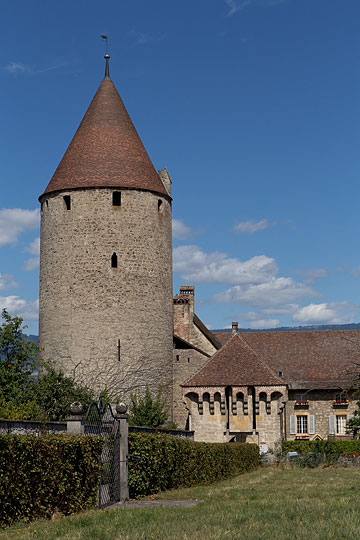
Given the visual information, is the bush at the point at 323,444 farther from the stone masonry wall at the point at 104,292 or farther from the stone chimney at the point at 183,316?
the stone chimney at the point at 183,316

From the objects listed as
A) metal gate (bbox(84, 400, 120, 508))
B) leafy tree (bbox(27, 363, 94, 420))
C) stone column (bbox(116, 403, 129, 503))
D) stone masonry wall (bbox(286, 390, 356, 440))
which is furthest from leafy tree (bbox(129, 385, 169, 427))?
stone column (bbox(116, 403, 129, 503))

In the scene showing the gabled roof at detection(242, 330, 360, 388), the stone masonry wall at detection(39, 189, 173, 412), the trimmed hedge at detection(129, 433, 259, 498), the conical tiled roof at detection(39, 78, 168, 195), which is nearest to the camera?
the trimmed hedge at detection(129, 433, 259, 498)

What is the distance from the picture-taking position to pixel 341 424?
37312 millimetres

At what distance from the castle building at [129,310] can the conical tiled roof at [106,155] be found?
61 millimetres

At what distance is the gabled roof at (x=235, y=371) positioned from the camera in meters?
33.9

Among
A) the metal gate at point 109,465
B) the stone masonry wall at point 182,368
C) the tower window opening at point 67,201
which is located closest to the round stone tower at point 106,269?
the tower window opening at point 67,201

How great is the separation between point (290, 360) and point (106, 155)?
588 inches

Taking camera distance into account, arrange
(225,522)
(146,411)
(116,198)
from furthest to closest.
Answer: (116,198) < (146,411) < (225,522)

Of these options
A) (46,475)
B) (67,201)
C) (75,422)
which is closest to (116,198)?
(67,201)

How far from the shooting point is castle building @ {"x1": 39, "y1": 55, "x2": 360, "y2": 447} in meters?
34.1

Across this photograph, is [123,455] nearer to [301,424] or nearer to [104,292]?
[104,292]

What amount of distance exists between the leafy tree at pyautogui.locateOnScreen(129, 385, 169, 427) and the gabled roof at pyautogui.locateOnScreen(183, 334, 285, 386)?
6.02 ft

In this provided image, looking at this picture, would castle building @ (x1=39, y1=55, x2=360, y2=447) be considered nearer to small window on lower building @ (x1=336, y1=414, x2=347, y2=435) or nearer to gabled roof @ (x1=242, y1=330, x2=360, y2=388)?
small window on lower building @ (x1=336, y1=414, x2=347, y2=435)

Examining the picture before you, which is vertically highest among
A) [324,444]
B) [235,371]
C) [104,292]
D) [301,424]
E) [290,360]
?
[104,292]
